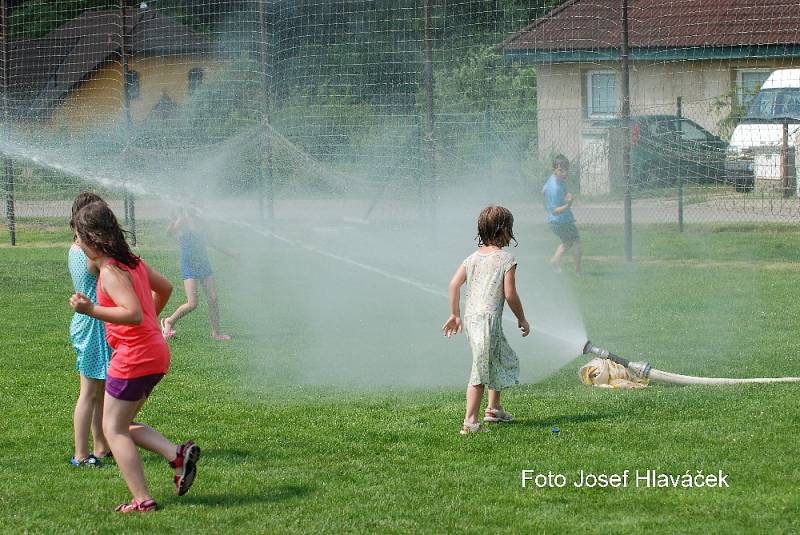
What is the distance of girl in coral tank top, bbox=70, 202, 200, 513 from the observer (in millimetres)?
5480

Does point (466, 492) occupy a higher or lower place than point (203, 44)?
lower

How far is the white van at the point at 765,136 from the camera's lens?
619 inches

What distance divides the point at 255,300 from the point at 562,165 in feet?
14.9

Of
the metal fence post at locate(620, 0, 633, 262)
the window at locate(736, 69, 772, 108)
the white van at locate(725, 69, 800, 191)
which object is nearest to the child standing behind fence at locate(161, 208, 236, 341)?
the metal fence post at locate(620, 0, 633, 262)

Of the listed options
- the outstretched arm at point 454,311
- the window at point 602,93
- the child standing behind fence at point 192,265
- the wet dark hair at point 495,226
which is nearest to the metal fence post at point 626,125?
the window at point 602,93

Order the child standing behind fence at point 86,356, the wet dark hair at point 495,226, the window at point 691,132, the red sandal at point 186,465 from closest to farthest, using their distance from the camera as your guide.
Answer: the red sandal at point 186,465 → the child standing behind fence at point 86,356 → the wet dark hair at point 495,226 → the window at point 691,132

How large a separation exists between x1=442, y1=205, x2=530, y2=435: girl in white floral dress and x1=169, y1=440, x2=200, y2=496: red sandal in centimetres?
189

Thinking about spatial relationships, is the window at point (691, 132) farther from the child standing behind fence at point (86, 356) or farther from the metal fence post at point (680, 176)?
the child standing behind fence at point (86, 356)

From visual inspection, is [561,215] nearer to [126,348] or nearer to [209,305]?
[209,305]

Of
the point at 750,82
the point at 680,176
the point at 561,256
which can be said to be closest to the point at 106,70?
the point at 561,256

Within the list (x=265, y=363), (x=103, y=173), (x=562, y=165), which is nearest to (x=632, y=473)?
(x=265, y=363)

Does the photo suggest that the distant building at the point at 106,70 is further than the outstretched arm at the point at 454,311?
Yes

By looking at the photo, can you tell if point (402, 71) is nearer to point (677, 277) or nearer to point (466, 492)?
point (677, 277)

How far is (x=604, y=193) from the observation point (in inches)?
674
